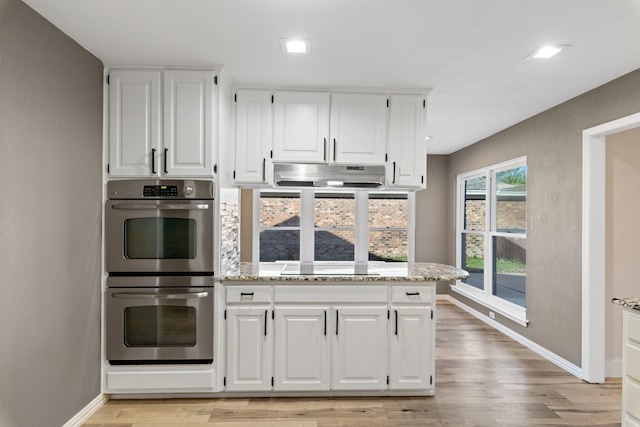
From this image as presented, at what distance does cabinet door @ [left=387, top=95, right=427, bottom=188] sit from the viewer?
3.13 metres

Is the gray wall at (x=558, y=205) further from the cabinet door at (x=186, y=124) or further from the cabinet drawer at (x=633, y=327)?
the cabinet door at (x=186, y=124)

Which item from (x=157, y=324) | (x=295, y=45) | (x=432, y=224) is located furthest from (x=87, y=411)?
(x=432, y=224)

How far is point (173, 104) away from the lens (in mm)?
2729

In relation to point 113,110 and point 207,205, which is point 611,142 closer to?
point 207,205

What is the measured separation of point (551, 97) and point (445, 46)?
1657 mm

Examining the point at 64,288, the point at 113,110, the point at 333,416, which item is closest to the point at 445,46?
the point at 113,110

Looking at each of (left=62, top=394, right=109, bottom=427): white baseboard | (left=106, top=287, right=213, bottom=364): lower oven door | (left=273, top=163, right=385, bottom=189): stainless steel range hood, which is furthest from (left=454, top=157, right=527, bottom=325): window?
(left=62, top=394, right=109, bottom=427): white baseboard

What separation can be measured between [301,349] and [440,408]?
1.09 metres

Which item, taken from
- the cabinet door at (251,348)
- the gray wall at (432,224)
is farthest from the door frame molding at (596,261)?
the gray wall at (432,224)

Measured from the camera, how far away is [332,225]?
16.7 feet

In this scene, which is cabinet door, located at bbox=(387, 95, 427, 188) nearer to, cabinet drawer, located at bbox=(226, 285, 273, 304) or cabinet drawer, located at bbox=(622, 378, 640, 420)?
cabinet drawer, located at bbox=(226, 285, 273, 304)

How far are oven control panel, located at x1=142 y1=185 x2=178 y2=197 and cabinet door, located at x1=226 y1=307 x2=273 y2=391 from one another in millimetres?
959

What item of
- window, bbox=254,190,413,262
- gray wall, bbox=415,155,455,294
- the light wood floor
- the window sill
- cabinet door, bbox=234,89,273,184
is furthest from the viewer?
gray wall, bbox=415,155,455,294

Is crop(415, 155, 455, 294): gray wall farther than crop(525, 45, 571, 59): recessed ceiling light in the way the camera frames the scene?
Yes
